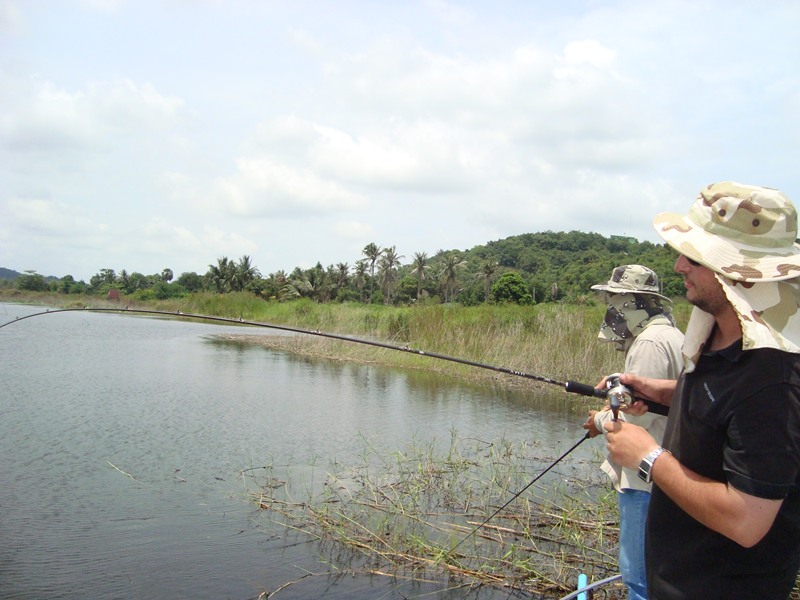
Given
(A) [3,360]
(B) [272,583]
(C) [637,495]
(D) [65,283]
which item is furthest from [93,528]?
(D) [65,283]

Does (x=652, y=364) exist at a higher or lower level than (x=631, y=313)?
lower

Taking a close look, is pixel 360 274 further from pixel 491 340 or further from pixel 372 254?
pixel 491 340

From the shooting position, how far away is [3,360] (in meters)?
14.4

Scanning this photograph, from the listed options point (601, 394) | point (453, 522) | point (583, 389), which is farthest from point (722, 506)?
point (453, 522)

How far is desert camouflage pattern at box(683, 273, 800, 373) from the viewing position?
55.7 inches

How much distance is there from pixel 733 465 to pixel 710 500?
0.10 m

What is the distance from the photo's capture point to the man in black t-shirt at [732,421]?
142 cm

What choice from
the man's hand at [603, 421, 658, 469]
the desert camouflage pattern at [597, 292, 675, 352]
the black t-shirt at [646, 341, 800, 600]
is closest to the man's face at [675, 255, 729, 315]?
the black t-shirt at [646, 341, 800, 600]

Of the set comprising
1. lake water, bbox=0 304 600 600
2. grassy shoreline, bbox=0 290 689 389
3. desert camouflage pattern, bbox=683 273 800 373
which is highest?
desert camouflage pattern, bbox=683 273 800 373

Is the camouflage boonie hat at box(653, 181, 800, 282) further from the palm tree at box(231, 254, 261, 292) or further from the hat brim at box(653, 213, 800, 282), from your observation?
the palm tree at box(231, 254, 261, 292)

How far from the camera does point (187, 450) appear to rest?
306 inches

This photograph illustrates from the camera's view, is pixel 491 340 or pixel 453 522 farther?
pixel 491 340

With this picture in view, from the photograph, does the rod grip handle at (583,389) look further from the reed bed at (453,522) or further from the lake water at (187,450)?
the lake water at (187,450)

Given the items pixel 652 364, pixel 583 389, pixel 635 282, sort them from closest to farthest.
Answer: pixel 583 389
pixel 652 364
pixel 635 282
